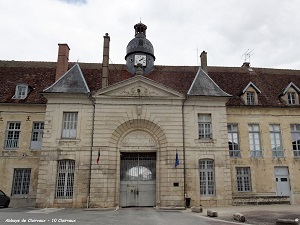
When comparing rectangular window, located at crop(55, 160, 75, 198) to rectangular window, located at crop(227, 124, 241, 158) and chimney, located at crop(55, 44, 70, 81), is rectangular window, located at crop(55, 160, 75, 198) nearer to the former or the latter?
chimney, located at crop(55, 44, 70, 81)

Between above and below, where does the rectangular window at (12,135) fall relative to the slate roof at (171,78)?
below

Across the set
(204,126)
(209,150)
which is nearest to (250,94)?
(204,126)

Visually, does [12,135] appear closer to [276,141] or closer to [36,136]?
[36,136]

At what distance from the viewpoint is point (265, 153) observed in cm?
1931

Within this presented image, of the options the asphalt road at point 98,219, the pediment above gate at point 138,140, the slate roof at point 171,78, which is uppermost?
the slate roof at point 171,78

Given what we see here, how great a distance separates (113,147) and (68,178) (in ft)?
10.6

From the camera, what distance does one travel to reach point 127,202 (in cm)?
1675

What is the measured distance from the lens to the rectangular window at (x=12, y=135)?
61.3 feet

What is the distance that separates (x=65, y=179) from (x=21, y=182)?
381 cm

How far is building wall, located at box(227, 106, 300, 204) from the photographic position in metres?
18.7

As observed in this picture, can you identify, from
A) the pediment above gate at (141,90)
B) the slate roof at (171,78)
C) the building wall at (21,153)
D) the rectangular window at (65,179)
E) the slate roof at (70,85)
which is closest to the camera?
the rectangular window at (65,179)

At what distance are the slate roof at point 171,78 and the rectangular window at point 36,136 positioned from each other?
1597mm

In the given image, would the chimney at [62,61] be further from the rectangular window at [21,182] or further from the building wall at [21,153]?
the rectangular window at [21,182]

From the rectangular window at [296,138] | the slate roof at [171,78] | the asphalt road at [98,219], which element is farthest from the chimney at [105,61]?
the rectangular window at [296,138]
